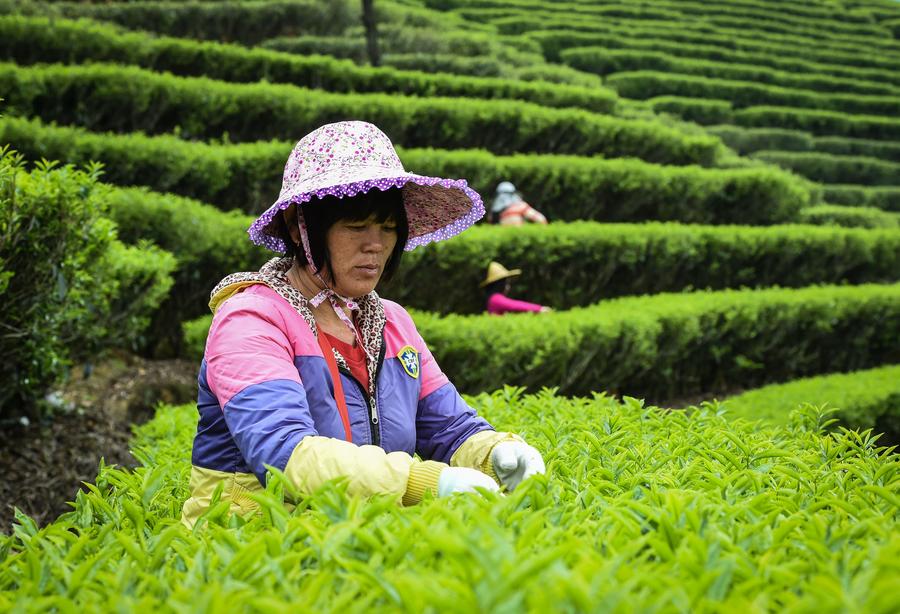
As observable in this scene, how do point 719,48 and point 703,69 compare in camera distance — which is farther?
point 719,48

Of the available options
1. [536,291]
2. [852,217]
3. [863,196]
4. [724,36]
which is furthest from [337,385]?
[724,36]

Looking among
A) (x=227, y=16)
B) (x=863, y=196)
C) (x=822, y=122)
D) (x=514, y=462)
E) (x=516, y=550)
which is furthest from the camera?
(x=822, y=122)

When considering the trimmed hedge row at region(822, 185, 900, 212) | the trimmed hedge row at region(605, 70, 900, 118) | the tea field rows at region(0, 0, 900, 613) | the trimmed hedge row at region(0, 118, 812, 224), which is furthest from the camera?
the trimmed hedge row at region(605, 70, 900, 118)

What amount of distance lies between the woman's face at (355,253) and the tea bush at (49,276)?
1998mm

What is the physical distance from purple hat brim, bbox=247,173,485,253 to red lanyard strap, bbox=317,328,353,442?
15.0 inches

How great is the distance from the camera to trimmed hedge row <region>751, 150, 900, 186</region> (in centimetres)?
1778

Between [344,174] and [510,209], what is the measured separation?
678 centimetres

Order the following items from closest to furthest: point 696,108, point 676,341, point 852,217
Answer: point 676,341 → point 852,217 → point 696,108

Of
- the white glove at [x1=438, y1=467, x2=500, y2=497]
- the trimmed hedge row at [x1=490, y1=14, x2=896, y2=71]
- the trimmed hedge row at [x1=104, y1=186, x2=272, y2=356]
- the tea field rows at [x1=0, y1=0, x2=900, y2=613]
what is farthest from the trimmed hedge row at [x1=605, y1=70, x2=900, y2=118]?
the white glove at [x1=438, y1=467, x2=500, y2=497]

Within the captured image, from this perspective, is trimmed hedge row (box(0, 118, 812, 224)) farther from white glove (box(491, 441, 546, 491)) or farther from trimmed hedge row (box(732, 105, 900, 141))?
trimmed hedge row (box(732, 105, 900, 141))

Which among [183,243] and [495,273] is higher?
[183,243]

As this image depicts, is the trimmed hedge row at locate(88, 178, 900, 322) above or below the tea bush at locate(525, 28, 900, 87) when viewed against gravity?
below

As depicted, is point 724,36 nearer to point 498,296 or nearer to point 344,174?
point 498,296

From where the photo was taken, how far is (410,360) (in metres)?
2.41
